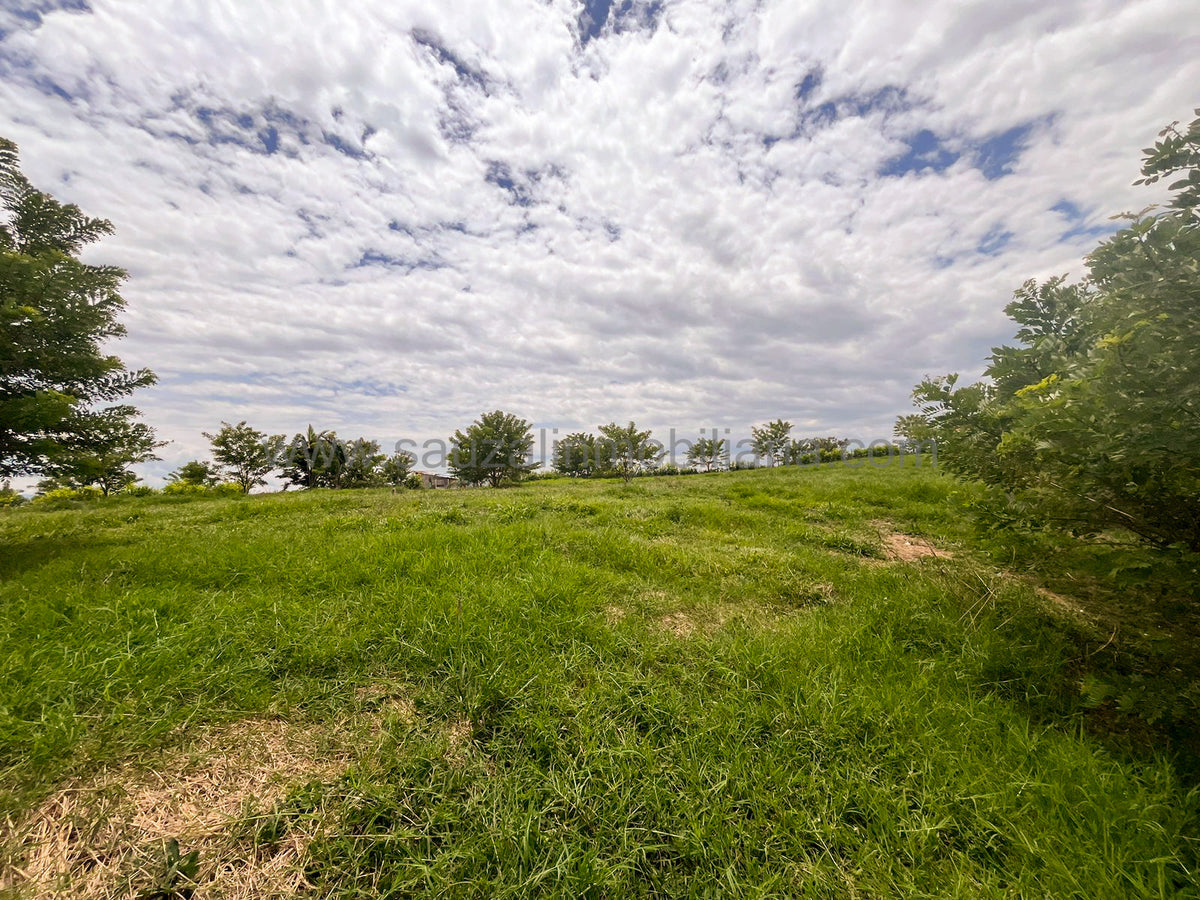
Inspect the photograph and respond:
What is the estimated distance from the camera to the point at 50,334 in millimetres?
6102

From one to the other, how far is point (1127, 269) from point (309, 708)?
616cm

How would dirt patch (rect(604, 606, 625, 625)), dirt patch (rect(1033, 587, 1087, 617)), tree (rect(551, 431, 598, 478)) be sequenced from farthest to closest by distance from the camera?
tree (rect(551, 431, 598, 478))
dirt patch (rect(1033, 587, 1087, 617))
dirt patch (rect(604, 606, 625, 625))

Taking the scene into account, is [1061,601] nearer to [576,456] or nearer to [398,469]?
[576,456]

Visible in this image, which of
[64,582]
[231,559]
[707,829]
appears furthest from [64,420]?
[707,829]

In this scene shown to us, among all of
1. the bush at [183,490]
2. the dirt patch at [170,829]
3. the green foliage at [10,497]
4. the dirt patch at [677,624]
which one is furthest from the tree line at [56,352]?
the green foliage at [10,497]

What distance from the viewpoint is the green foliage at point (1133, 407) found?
251cm

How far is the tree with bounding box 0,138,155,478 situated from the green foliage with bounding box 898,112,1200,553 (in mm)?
10914

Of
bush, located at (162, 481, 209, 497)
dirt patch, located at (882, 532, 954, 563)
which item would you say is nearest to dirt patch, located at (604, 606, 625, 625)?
dirt patch, located at (882, 532, 954, 563)

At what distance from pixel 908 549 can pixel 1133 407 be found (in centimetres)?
552

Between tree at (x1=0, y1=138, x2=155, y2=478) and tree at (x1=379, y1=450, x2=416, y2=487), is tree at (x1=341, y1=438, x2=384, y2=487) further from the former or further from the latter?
tree at (x1=0, y1=138, x2=155, y2=478)

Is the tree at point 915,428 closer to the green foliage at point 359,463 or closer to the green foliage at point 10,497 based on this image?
the green foliage at point 10,497

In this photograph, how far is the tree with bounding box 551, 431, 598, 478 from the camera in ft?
146

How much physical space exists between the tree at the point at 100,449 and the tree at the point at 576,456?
123 ft

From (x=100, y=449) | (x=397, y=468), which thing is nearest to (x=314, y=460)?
(x=397, y=468)
